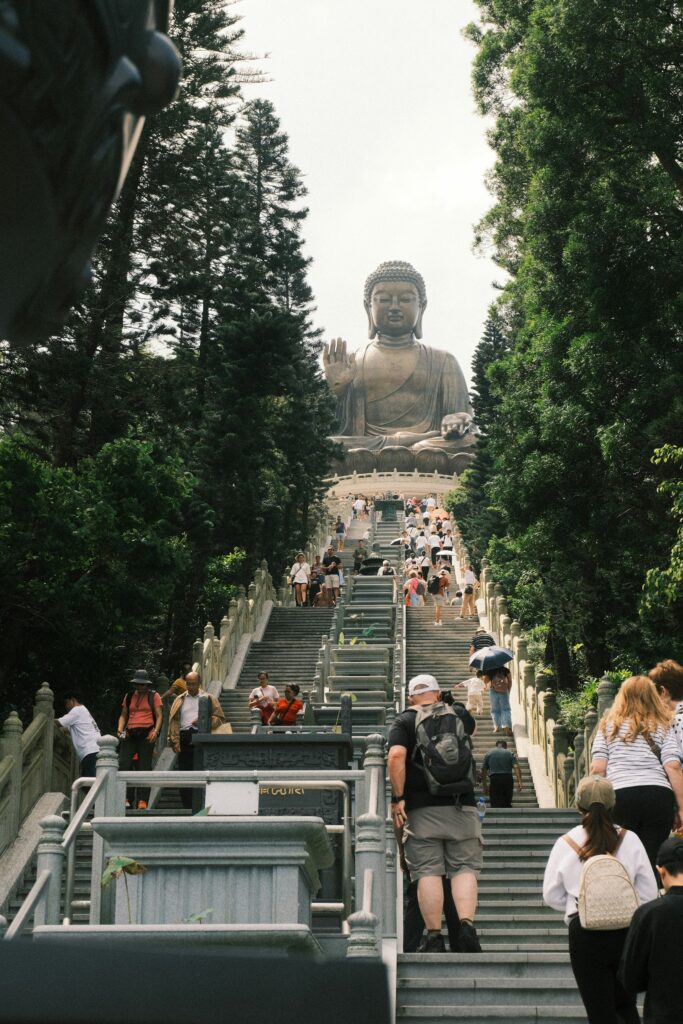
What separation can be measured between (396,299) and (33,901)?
5353 centimetres

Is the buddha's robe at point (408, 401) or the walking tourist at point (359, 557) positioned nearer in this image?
the walking tourist at point (359, 557)

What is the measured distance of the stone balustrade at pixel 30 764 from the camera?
11.1 metres

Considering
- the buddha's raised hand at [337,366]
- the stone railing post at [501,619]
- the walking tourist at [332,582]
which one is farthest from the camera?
the buddha's raised hand at [337,366]

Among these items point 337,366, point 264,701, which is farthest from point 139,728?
point 337,366

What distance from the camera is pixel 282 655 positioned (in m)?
22.2

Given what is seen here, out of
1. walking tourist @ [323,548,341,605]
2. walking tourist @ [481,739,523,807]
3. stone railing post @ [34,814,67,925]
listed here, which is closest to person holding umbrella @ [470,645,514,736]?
walking tourist @ [481,739,523,807]

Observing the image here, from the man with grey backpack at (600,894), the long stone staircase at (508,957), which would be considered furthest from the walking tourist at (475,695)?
the man with grey backpack at (600,894)

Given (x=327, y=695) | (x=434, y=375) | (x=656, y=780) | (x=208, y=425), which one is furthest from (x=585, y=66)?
(x=434, y=375)

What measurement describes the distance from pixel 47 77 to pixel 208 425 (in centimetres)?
2403

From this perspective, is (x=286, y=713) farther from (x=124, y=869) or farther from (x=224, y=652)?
(x=124, y=869)

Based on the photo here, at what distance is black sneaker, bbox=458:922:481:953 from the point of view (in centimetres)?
721

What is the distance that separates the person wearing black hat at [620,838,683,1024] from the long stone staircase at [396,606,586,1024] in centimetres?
251

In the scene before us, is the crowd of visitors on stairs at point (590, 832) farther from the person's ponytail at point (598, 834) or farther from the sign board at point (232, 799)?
the sign board at point (232, 799)

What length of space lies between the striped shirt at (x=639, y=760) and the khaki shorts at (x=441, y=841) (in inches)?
34.5
